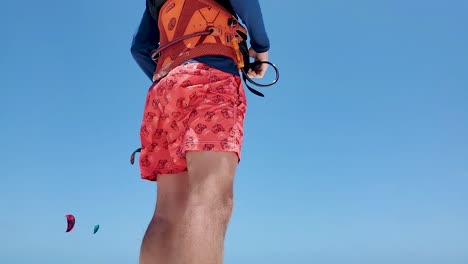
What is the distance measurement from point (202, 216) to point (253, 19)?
4.13 ft

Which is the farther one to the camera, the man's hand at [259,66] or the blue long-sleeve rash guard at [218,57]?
the man's hand at [259,66]

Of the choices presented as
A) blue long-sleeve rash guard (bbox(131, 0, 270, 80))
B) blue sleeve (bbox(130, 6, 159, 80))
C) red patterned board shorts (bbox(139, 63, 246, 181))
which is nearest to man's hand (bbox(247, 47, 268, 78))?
blue long-sleeve rash guard (bbox(131, 0, 270, 80))

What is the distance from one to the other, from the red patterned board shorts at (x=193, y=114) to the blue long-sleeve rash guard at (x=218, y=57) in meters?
0.08

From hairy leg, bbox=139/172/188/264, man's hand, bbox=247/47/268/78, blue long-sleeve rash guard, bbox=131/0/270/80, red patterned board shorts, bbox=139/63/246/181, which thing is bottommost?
hairy leg, bbox=139/172/188/264

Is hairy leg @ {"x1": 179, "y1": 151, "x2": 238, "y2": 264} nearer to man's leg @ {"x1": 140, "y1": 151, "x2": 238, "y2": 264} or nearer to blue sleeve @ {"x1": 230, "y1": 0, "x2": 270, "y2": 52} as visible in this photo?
man's leg @ {"x1": 140, "y1": 151, "x2": 238, "y2": 264}

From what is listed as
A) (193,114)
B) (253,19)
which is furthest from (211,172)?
(253,19)

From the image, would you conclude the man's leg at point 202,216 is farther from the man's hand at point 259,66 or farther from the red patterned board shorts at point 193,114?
the man's hand at point 259,66

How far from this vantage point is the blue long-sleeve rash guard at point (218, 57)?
10.6 ft

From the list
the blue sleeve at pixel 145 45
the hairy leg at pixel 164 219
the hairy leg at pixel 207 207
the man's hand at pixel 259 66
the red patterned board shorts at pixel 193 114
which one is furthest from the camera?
the blue sleeve at pixel 145 45

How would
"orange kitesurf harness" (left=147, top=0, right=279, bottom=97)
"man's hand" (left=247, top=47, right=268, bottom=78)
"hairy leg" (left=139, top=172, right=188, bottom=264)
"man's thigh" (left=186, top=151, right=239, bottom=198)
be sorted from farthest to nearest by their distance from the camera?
1. "man's hand" (left=247, top=47, right=268, bottom=78)
2. "orange kitesurf harness" (left=147, top=0, right=279, bottom=97)
3. "hairy leg" (left=139, top=172, right=188, bottom=264)
4. "man's thigh" (left=186, top=151, right=239, bottom=198)

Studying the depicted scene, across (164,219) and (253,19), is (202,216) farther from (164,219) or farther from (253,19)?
(253,19)

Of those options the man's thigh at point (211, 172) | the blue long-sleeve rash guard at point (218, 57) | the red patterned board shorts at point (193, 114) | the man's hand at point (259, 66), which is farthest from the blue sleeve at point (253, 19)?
the man's thigh at point (211, 172)

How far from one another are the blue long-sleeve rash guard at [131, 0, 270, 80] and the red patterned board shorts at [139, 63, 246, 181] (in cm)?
8

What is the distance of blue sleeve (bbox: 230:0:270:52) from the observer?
3.27m
